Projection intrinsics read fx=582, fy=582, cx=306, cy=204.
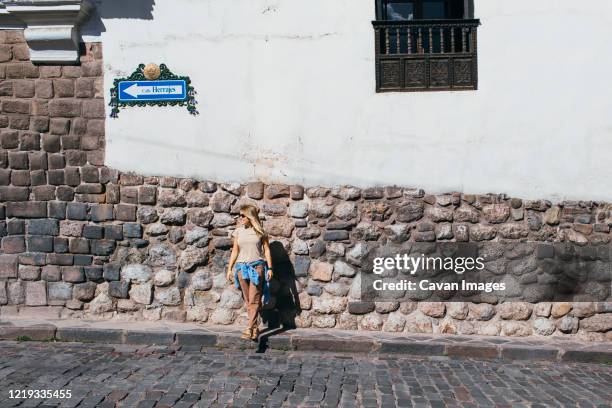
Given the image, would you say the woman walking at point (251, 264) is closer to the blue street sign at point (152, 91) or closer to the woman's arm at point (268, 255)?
the woman's arm at point (268, 255)

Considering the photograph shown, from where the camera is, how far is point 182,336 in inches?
253

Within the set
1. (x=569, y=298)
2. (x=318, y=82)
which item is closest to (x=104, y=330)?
(x=318, y=82)

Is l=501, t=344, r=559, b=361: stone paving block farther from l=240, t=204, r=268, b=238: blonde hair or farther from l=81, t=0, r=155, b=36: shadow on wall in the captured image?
l=81, t=0, r=155, b=36: shadow on wall

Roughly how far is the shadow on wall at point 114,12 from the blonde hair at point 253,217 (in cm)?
263

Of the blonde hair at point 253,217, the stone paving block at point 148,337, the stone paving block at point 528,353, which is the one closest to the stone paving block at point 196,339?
the stone paving block at point 148,337

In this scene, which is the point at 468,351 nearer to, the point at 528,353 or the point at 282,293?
the point at 528,353

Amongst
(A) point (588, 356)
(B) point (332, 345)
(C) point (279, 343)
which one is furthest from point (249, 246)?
(A) point (588, 356)

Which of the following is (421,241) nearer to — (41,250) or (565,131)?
(565,131)

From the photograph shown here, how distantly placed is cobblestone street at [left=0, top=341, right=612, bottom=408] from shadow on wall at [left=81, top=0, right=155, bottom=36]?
371 centimetres

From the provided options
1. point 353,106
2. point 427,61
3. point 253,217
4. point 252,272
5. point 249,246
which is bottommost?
point 252,272

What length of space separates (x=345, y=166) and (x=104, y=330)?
10.9 feet

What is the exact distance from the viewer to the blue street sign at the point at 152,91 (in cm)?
696

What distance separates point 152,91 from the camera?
6.99 metres

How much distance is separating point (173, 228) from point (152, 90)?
66.0 inches
